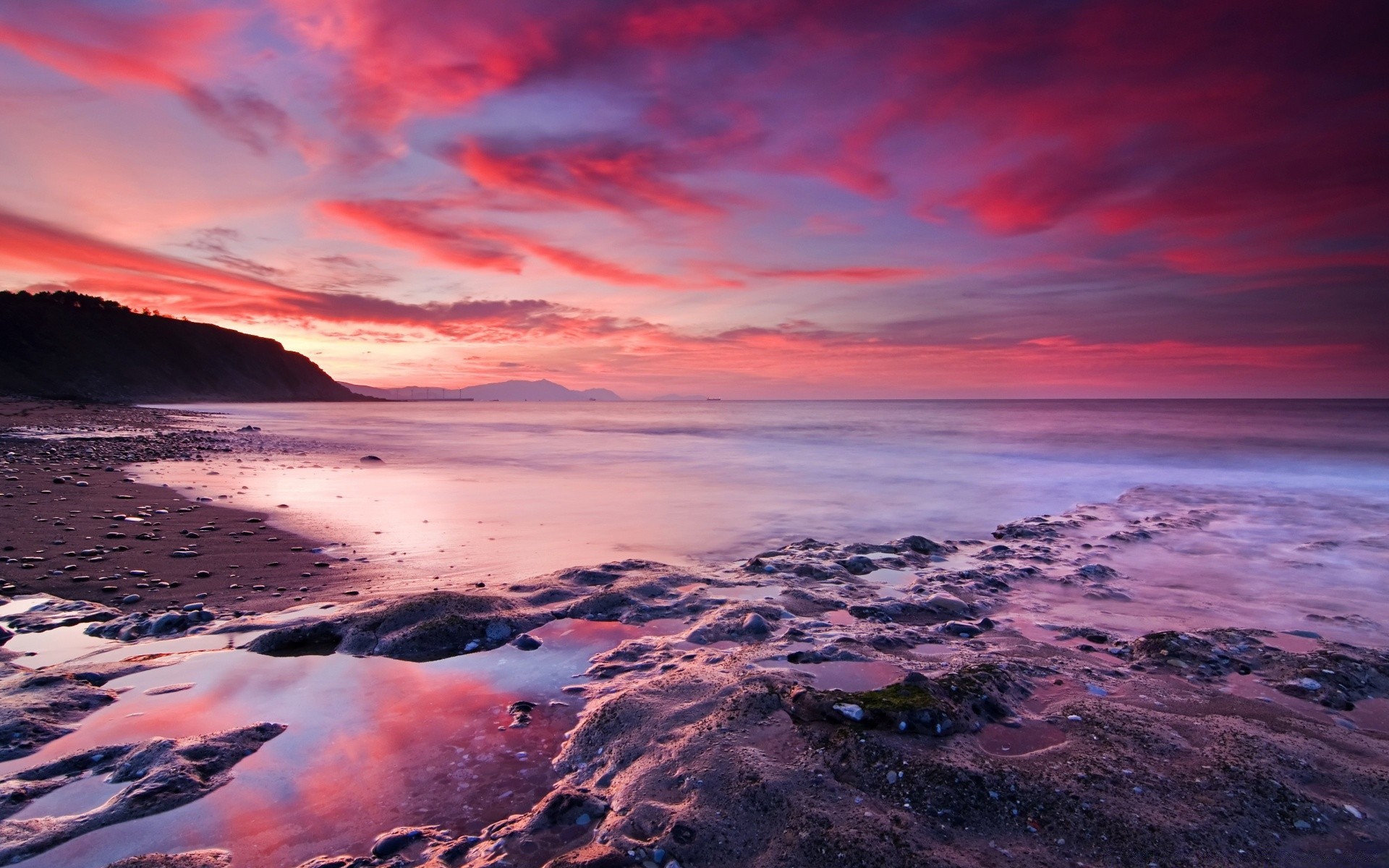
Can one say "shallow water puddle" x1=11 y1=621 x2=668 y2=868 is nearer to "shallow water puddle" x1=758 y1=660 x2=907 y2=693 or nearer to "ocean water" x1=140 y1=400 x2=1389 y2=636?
"shallow water puddle" x1=758 y1=660 x2=907 y2=693

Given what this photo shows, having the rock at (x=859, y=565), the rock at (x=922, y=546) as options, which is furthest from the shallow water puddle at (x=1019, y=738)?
the rock at (x=922, y=546)

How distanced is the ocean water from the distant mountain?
55.8m

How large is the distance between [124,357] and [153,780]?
326 ft

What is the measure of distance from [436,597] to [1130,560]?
25.9 ft

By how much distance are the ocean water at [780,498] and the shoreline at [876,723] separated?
56.3 inches

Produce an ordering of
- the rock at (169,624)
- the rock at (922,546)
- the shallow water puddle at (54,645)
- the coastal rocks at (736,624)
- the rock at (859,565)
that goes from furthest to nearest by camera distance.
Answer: the rock at (922,546) → the rock at (859,565) → the coastal rocks at (736,624) → the rock at (169,624) → the shallow water puddle at (54,645)

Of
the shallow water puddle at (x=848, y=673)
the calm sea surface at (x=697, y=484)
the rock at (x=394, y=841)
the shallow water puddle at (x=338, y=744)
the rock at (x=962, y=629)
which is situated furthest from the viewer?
the calm sea surface at (x=697, y=484)

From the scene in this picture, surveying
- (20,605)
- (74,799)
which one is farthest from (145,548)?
(74,799)

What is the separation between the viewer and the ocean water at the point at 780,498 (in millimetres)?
7422

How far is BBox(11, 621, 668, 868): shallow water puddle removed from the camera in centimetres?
258

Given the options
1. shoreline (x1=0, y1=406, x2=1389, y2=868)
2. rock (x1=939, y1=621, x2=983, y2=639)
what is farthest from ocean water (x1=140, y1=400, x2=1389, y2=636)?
rock (x1=939, y1=621, x2=983, y2=639)

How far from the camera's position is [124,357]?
246 ft

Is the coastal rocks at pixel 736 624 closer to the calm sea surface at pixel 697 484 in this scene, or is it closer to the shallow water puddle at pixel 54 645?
the calm sea surface at pixel 697 484

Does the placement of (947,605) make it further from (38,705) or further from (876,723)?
(38,705)
